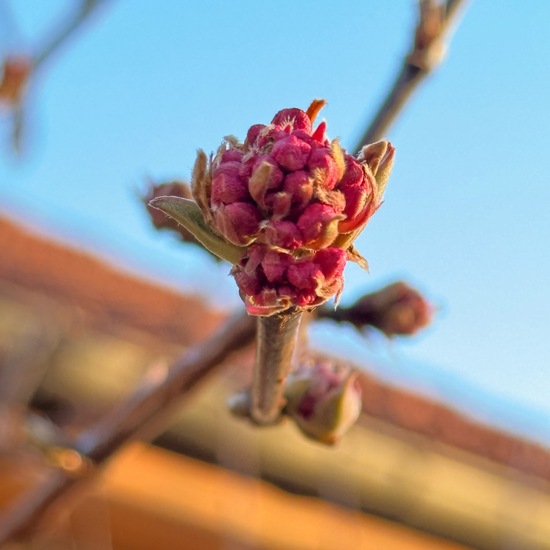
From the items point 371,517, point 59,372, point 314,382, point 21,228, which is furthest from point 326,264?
point 21,228

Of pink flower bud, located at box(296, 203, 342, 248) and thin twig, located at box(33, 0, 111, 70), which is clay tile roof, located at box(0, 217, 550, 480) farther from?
pink flower bud, located at box(296, 203, 342, 248)

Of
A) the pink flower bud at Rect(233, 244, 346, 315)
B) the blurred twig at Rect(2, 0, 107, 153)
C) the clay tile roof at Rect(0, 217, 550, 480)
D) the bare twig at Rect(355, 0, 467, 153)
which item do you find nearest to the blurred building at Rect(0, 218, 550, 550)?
the clay tile roof at Rect(0, 217, 550, 480)

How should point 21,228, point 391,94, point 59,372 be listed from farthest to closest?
point 21,228
point 59,372
point 391,94

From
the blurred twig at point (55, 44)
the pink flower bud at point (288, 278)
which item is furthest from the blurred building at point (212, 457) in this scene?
the pink flower bud at point (288, 278)

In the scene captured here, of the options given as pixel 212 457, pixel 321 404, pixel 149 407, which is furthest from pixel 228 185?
pixel 212 457

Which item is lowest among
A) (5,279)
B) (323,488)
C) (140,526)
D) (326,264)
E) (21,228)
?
(326,264)

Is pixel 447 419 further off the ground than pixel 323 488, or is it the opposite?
pixel 447 419

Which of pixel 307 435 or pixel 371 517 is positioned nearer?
pixel 307 435

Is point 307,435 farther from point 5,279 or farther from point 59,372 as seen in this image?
point 5,279
